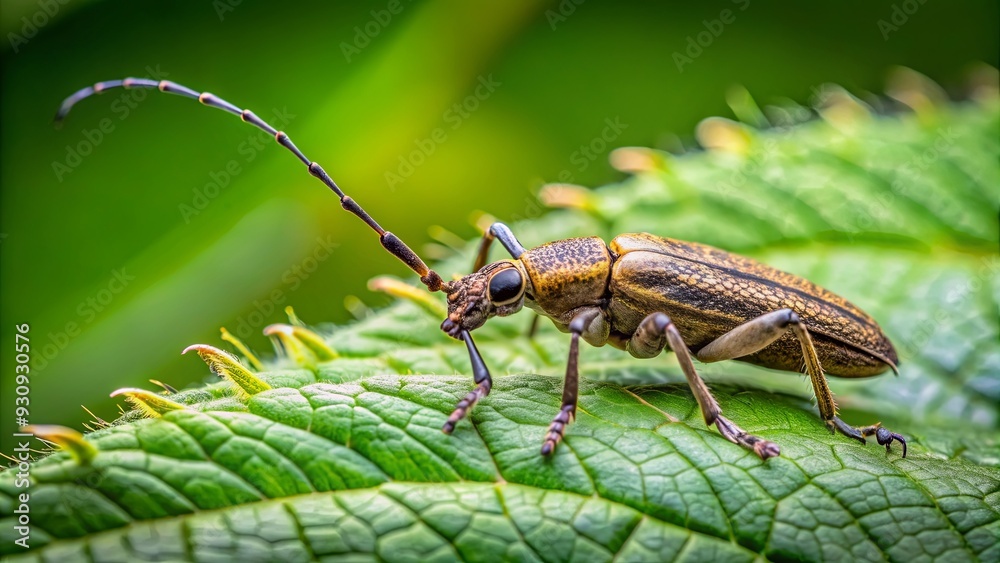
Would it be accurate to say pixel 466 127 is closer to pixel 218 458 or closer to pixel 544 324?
pixel 544 324

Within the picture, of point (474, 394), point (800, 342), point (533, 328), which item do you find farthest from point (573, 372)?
point (533, 328)

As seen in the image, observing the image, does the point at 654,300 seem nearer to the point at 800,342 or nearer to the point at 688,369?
the point at 688,369

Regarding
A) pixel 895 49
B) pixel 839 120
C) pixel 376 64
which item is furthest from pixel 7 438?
pixel 895 49

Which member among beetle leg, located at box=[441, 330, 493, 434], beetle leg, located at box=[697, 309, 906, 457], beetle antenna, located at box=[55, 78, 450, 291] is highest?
beetle antenna, located at box=[55, 78, 450, 291]

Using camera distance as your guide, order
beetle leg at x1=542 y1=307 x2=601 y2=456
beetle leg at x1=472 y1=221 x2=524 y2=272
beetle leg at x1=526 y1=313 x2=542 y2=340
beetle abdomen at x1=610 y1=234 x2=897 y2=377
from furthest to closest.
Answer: beetle leg at x1=526 y1=313 x2=542 y2=340
beetle leg at x1=472 y1=221 x2=524 y2=272
beetle abdomen at x1=610 y1=234 x2=897 y2=377
beetle leg at x1=542 y1=307 x2=601 y2=456

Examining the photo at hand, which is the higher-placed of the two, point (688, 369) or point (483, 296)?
point (483, 296)

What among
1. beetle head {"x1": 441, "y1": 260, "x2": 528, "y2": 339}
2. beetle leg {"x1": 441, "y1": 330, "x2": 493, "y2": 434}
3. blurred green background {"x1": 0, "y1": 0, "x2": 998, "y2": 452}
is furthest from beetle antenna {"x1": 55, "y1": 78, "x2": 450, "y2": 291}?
blurred green background {"x1": 0, "y1": 0, "x2": 998, "y2": 452}

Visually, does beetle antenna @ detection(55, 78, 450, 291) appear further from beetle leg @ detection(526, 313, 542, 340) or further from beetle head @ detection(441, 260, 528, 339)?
beetle leg @ detection(526, 313, 542, 340)
